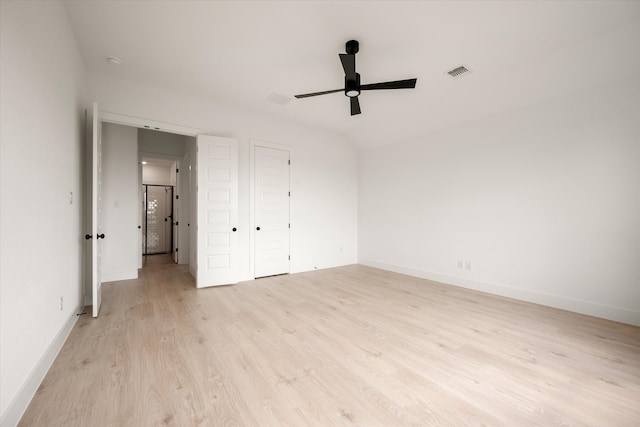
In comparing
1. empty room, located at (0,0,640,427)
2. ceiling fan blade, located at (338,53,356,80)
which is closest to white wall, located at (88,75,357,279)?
empty room, located at (0,0,640,427)

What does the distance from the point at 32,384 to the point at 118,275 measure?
3.19 meters

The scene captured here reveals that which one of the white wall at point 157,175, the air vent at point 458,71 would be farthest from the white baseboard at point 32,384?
the white wall at point 157,175

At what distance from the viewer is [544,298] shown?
131 inches

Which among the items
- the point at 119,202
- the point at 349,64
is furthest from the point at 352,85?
the point at 119,202

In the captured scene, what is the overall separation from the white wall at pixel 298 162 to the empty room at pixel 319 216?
0.13 feet

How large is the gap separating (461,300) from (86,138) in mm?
5417

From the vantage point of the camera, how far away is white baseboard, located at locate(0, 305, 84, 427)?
4.51 ft

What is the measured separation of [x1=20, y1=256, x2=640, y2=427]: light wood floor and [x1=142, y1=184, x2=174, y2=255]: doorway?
4490 mm

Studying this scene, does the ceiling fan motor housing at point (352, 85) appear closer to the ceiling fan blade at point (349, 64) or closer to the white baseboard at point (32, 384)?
the ceiling fan blade at point (349, 64)

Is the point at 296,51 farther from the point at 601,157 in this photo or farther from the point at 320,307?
the point at 601,157

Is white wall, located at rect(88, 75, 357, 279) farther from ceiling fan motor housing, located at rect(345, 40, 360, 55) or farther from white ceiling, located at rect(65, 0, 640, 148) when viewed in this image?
ceiling fan motor housing, located at rect(345, 40, 360, 55)

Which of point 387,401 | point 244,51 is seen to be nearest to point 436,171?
point 244,51

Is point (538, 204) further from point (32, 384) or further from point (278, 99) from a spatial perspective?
point (32, 384)

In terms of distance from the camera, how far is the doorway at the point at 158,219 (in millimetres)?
7398
